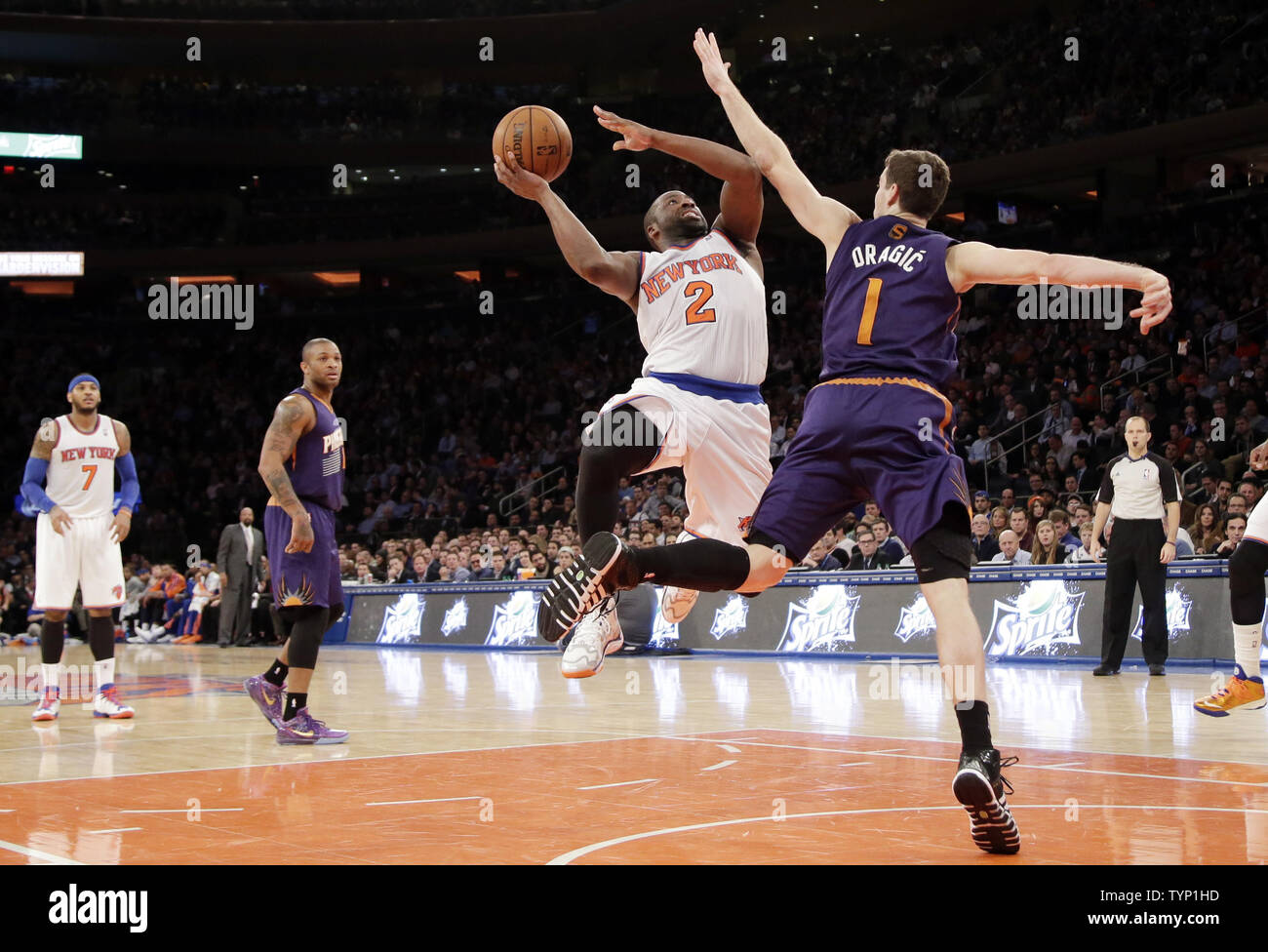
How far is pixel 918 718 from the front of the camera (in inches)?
300

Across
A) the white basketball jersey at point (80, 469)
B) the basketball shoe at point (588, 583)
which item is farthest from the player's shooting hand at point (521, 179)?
the white basketball jersey at point (80, 469)

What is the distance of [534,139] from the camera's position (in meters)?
5.38

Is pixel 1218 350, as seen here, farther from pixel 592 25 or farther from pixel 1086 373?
pixel 592 25

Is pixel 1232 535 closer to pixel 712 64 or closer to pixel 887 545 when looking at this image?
pixel 887 545

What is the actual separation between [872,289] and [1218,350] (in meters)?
15.0

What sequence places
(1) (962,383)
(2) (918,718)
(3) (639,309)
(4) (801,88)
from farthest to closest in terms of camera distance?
(4) (801,88) → (1) (962,383) → (2) (918,718) → (3) (639,309)

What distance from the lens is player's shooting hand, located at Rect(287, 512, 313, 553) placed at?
6.96 meters

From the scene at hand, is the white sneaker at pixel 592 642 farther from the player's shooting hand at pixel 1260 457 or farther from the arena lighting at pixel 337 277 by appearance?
the arena lighting at pixel 337 277

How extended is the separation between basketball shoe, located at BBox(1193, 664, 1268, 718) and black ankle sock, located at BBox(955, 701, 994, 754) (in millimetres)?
3723

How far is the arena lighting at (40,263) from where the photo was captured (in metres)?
29.0

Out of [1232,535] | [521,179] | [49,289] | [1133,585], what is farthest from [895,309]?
[49,289]

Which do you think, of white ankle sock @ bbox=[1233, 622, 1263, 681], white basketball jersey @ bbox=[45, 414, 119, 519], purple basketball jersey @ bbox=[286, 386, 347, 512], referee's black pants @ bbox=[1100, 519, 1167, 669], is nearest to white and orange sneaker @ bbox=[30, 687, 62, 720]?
white basketball jersey @ bbox=[45, 414, 119, 519]

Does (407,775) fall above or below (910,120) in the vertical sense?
below

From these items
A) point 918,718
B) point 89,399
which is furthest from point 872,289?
point 89,399
